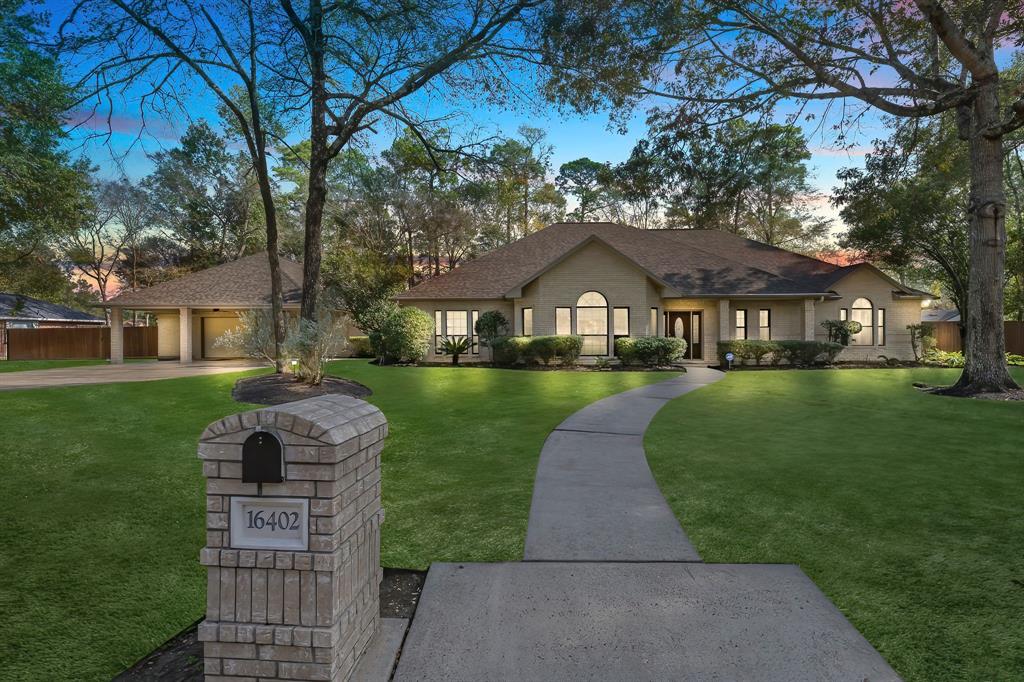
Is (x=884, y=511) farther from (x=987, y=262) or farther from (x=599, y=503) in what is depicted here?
(x=987, y=262)

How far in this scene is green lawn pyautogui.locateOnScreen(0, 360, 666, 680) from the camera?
3.37 m

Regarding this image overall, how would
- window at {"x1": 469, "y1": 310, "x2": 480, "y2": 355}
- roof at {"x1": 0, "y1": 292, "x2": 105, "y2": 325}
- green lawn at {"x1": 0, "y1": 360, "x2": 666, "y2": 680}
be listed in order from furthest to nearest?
1. roof at {"x1": 0, "y1": 292, "x2": 105, "y2": 325}
2. window at {"x1": 469, "y1": 310, "x2": 480, "y2": 355}
3. green lawn at {"x1": 0, "y1": 360, "x2": 666, "y2": 680}

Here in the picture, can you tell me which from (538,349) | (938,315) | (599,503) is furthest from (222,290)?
(938,315)

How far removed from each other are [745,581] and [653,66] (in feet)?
49.5

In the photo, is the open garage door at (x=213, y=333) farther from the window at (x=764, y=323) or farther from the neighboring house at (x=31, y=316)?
the window at (x=764, y=323)

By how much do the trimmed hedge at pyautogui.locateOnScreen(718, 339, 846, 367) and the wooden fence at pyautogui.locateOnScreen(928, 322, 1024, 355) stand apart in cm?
919

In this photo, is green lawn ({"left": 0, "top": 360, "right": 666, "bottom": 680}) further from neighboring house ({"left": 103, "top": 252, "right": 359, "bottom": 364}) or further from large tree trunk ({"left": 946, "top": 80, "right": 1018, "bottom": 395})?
neighboring house ({"left": 103, "top": 252, "right": 359, "bottom": 364})

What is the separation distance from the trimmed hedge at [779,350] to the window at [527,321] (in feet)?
26.6

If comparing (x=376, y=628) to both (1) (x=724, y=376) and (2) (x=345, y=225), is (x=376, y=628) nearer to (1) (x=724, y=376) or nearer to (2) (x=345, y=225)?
(1) (x=724, y=376)

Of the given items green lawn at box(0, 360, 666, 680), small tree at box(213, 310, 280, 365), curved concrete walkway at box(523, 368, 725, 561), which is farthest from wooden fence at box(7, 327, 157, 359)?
curved concrete walkway at box(523, 368, 725, 561)

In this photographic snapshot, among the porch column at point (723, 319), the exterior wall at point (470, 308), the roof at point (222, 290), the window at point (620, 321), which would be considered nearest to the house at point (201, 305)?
the roof at point (222, 290)

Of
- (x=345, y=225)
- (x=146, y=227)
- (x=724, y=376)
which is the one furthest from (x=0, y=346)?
(x=724, y=376)

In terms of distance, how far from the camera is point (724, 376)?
727 inches

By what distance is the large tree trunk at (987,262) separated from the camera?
46.3 feet
